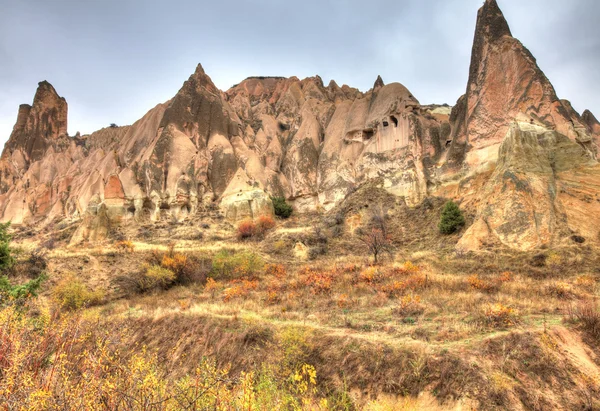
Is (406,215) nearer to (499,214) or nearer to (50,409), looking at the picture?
(499,214)

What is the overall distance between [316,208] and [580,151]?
893 inches

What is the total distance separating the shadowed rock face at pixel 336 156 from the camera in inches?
718

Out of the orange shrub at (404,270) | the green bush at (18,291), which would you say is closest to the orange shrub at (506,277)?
the orange shrub at (404,270)

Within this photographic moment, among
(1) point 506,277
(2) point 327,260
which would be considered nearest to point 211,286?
(2) point 327,260

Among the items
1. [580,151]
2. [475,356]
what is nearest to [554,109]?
[580,151]

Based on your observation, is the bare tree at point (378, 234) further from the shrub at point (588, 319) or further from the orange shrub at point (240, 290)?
the shrub at point (588, 319)

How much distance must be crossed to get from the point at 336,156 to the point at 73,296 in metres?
27.8

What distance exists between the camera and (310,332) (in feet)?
29.5

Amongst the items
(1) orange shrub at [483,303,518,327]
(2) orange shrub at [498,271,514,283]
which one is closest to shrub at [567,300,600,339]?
(1) orange shrub at [483,303,518,327]

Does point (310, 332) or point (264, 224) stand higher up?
point (264, 224)

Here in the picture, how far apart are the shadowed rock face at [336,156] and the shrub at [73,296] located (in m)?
13.6

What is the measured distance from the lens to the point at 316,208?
3631 centimetres

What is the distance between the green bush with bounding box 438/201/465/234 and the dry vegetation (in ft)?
2.07

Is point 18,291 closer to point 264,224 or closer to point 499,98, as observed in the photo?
point 264,224
